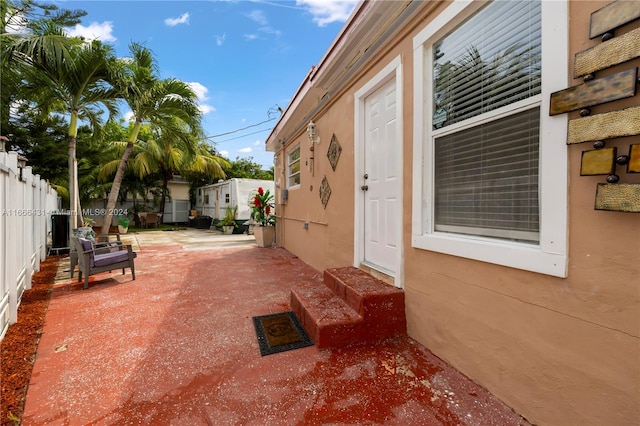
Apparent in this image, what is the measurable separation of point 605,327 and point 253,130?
16.3 m

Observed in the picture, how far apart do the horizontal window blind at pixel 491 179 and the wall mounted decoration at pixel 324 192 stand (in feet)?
7.58

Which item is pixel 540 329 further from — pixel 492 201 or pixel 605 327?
pixel 492 201

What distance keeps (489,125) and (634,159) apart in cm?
89

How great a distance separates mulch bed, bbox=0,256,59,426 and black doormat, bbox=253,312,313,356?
156 cm

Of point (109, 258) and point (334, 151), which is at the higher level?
point (334, 151)

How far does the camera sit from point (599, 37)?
1347 millimetres

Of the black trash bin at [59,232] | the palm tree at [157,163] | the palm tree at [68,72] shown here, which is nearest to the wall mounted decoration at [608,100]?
the palm tree at [68,72]

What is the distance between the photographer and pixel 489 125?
6.56 ft

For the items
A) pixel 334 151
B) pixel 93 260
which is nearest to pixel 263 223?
pixel 93 260

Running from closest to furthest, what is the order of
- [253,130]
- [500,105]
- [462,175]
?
[500,105] < [462,175] < [253,130]

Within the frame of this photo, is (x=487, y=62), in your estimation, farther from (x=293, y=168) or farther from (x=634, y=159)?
(x=293, y=168)

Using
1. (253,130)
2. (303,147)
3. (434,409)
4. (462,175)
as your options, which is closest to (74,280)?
(303,147)

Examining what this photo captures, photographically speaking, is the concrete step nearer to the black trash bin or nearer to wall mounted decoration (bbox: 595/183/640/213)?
wall mounted decoration (bbox: 595/183/640/213)

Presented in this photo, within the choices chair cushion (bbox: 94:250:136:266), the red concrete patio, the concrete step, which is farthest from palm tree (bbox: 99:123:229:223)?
the concrete step
